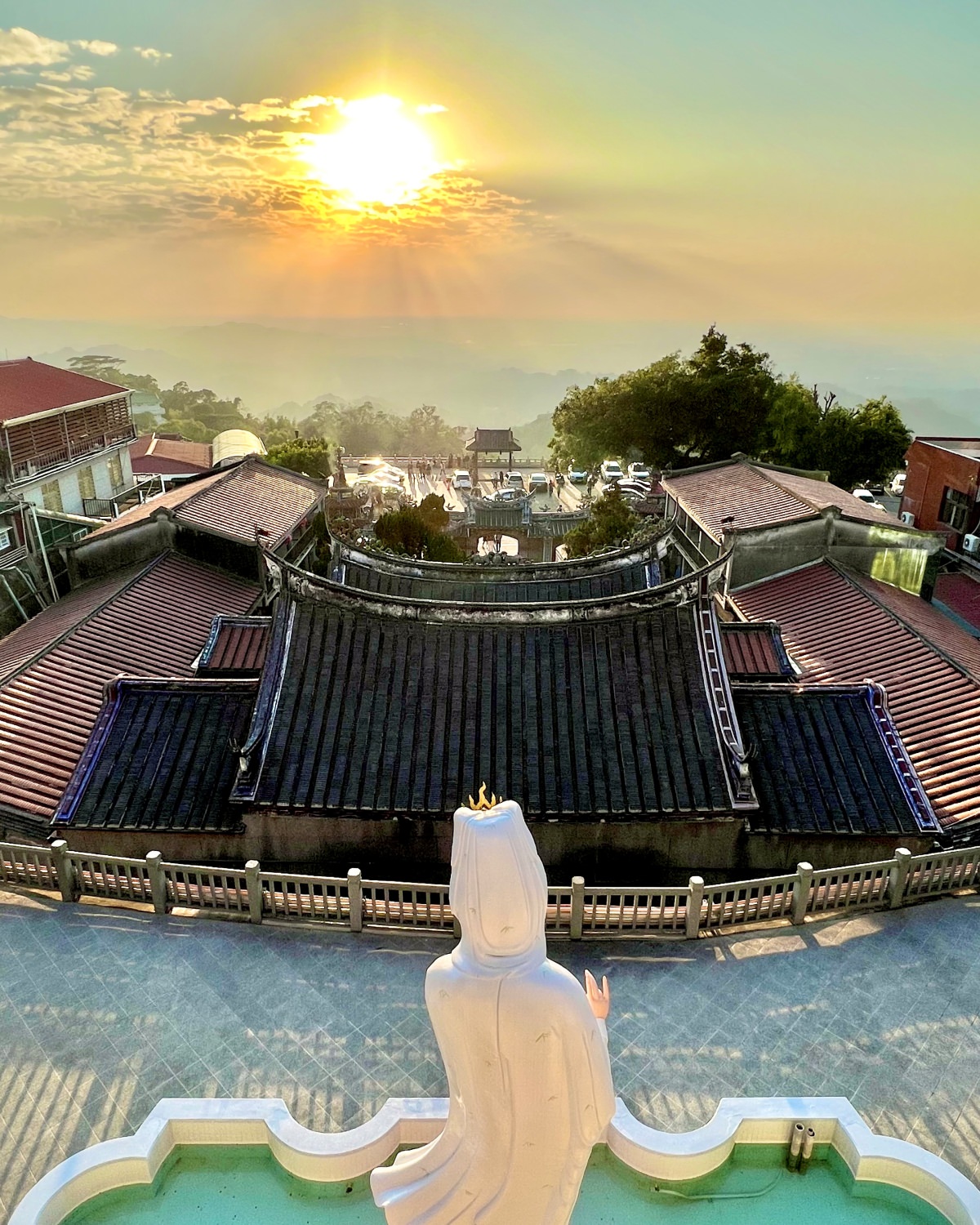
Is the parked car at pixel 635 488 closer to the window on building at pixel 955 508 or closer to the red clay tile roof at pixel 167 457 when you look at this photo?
the window on building at pixel 955 508

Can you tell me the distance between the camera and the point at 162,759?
48.3 feet

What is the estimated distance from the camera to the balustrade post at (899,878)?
1292 cm

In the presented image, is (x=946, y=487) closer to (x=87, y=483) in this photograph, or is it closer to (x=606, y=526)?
(x=606, y=526)

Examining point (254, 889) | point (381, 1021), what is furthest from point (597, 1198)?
point (254, 889)

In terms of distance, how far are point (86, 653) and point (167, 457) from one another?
34344mm

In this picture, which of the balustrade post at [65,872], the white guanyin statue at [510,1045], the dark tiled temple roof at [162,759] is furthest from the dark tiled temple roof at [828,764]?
the balustrade post at [65,872]

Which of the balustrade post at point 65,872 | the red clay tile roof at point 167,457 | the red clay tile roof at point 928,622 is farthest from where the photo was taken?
the red clay tile roof at point 167,457

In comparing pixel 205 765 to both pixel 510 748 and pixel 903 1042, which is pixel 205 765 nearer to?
pixel 510 748

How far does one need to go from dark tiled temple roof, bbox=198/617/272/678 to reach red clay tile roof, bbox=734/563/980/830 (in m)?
12.9

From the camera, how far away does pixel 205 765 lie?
14633 millimetres

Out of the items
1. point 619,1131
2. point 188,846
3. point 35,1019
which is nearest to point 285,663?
point 188,846

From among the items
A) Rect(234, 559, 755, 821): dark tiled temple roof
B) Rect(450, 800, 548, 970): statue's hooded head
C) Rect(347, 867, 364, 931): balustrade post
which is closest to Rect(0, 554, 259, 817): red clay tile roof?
Rect(234, 559, 755, 821): dark tiled temple roof

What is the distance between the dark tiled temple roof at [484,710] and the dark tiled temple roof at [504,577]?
728 centimetres

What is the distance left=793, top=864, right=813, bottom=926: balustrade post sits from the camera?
12.6 meters
